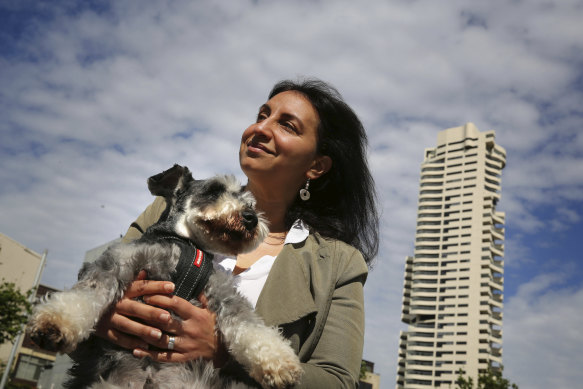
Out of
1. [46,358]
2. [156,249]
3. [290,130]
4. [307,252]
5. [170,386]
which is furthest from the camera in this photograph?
[46,358]

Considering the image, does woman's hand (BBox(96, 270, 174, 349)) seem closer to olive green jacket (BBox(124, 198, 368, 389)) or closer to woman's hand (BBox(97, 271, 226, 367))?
woman's hand (BBox(97, 271, 226, 367))

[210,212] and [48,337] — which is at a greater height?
[210,212]

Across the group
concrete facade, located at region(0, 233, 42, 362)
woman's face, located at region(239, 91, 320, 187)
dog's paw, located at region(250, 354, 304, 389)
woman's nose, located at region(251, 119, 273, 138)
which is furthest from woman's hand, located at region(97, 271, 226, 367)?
concrete facade, located at region(0, 233, 42, 362)

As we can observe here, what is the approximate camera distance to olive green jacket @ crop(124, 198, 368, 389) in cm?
315

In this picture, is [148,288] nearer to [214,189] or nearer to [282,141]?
[214,189]

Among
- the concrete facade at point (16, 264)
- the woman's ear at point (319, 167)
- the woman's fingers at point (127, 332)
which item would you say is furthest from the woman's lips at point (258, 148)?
the concrete facade at point (16, 264)

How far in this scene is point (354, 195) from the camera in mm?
5074

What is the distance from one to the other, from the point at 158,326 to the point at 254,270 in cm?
113

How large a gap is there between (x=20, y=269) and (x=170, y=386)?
75.2m

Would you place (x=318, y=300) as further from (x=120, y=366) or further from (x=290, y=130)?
(x=290, y=130)

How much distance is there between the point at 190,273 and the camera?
10.2 feet

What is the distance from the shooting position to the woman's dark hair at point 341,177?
4887mm

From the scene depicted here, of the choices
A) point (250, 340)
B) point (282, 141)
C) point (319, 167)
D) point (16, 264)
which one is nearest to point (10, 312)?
point (319, 167)

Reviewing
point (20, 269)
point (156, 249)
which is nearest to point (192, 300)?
point (156, 249)
